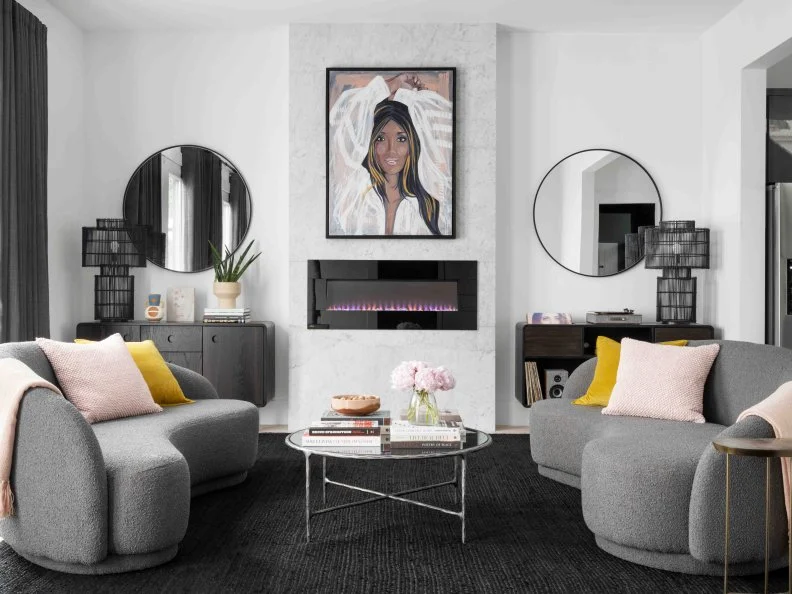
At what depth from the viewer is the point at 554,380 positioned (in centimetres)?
537

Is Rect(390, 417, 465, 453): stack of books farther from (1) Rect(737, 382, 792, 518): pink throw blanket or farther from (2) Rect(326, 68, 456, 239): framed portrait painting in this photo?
(2) Rect(326, 68, 456, 239): framed portrait painting

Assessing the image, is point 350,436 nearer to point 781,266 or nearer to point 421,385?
point 421,385

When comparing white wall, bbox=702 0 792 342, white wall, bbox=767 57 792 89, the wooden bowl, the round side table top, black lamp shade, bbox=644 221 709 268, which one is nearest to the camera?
the round side table top

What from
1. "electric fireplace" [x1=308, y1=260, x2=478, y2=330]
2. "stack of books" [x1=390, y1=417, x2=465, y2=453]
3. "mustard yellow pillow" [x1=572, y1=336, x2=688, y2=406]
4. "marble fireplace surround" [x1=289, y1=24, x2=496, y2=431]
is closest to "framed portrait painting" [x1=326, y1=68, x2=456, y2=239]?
"marble fireplace surround" [x1=289, y1=24, x2=496, y2=431]

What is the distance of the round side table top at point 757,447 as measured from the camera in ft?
7.24

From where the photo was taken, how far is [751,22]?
4.86 m

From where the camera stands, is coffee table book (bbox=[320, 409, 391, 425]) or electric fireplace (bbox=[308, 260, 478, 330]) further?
electric fireplace (bbox=[308, 260, 478, 330])

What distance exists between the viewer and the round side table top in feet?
7.24

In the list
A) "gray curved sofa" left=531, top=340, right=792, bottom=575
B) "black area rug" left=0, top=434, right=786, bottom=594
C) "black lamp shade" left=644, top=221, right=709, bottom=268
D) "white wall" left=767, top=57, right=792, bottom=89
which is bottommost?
"black area rug" left=0, top=434, right=786, bottom=594

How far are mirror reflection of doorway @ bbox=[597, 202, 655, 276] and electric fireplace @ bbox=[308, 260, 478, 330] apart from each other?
38.9 inches

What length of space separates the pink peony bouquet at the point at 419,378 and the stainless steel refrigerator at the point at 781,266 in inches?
113

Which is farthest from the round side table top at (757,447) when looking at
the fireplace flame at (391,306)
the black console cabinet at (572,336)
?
the fireplace flame at (391,306)

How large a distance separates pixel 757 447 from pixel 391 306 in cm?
342

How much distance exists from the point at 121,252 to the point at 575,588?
390cm
